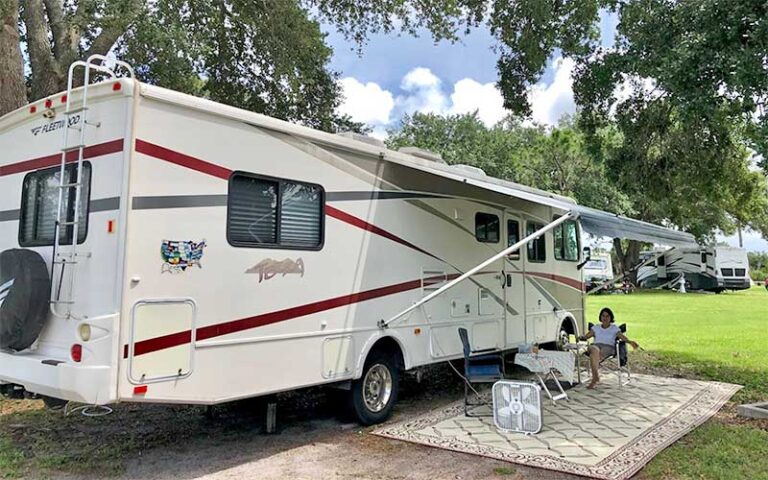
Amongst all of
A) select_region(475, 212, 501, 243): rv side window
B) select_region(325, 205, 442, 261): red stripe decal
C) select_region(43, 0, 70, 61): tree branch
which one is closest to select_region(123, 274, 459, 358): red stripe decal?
select_region(325, 205, 442, 261): red stripe decal

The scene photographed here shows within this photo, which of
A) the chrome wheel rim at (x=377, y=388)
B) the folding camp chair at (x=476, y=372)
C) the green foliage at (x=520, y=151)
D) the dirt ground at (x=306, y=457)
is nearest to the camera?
the dirt ground at (x=306, y=457)

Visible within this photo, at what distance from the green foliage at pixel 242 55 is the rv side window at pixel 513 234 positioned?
5.82m

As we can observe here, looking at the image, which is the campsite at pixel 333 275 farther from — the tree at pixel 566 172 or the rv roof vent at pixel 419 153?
the tree at pixel 566 172

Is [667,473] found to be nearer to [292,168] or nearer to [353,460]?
[353,460]

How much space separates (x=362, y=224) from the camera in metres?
6.12

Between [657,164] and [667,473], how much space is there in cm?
648

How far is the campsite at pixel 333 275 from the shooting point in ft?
14.6

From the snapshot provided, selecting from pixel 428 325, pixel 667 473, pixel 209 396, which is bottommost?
pixel 667 473

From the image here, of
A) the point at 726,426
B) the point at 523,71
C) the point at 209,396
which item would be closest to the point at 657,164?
the point at 523,71

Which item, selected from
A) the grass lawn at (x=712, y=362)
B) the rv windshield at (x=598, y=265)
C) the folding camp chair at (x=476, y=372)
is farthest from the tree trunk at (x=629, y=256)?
the folding camp chair at (x=476, y=372)

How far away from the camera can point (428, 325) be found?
6863 mm

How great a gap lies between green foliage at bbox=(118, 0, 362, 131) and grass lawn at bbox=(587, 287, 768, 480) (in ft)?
28.1

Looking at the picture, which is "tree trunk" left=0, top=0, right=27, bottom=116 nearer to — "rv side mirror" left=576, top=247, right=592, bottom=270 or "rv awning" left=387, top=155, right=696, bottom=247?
"rv awning" left=387, top=155, right=696, bottom=247

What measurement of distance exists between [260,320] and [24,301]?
1.78 m
